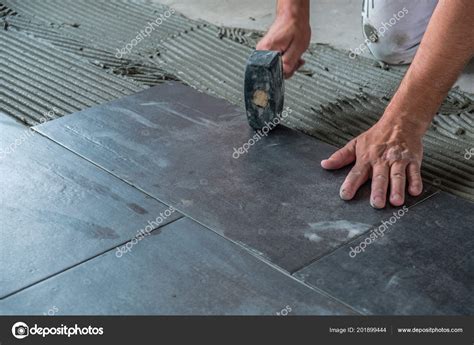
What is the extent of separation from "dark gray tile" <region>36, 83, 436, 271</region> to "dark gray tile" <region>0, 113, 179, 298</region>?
0.25 feet

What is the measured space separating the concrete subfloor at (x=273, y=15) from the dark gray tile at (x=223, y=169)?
1029mm

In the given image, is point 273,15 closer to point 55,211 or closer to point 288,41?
point 288,41

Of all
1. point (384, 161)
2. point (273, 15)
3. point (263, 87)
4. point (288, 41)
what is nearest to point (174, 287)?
point (384, 161)

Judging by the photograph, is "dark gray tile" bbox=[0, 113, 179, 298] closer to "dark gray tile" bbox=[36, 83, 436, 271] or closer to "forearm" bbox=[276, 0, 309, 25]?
"dark gray tile" bbox=[36, 83, 436, 271]

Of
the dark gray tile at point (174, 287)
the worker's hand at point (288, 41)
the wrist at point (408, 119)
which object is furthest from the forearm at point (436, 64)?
the dark gray tile at point (174, 287)

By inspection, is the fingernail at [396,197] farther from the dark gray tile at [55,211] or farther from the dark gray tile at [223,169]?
the dark gray tile at [55,211]

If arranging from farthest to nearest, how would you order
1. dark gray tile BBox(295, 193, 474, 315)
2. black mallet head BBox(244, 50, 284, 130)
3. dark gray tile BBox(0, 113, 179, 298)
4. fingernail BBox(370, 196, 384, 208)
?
1. black mallet head BBox(244, 50, 284, 130)
2. fingernail BBox(370, 196, 384, 208)
3. dark gray tile BBox(0, 113, 179, 298)
4. dark gray tile BBox(295, 193, 474, 315)

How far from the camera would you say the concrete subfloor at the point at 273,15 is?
145 inches

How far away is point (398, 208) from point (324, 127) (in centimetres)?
67

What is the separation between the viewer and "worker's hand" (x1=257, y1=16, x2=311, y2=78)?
8.81ft

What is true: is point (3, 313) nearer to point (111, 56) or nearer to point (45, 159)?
point (45, 159)

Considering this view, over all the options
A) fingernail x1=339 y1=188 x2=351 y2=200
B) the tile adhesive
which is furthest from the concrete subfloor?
fingernail x1=339 y1=188 x2=351 y2=200

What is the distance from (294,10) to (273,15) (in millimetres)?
Result: 1256
